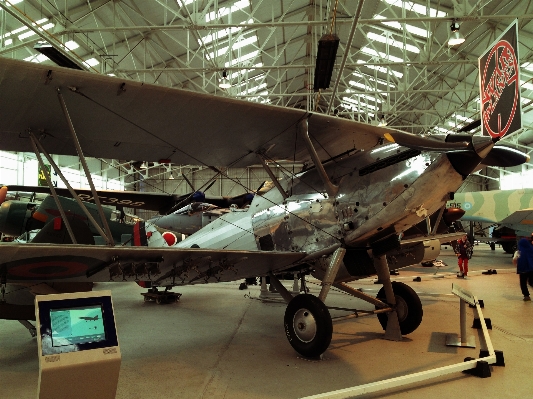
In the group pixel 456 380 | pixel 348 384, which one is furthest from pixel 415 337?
pixel 348 384

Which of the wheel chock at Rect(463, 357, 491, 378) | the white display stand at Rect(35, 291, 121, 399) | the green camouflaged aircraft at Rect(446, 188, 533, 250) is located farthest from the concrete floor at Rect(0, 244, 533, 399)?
the green camouflaged aircraft at Rect(446, 188, 533, 250)

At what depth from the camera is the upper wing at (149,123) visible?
4219 mm

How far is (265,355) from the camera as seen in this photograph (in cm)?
494

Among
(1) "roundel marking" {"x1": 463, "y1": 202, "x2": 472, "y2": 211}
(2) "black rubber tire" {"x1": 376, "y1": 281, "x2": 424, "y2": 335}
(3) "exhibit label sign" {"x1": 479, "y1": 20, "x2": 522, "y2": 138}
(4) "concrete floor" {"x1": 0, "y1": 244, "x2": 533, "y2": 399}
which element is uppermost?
(3) "exhibit label sign" {"x1": 479, "y1": 20, "x2": 522, "y2": 138}

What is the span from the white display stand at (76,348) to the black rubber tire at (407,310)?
4141mm

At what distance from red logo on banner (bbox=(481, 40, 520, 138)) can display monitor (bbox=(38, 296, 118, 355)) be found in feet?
16.4

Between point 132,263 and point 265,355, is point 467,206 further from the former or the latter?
point 132,263

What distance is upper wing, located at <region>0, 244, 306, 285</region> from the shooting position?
3666 millimetres

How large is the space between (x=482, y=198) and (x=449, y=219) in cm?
1431

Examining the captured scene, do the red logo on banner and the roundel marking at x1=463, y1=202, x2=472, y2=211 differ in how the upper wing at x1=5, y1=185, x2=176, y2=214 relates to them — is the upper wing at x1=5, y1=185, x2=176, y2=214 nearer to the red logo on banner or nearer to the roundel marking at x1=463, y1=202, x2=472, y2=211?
the red logo on banner

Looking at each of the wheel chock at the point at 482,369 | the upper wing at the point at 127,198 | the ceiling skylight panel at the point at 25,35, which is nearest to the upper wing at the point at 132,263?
the wheel chock at the point at 482,369

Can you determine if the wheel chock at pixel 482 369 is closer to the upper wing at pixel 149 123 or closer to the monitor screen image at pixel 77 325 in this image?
the upper wing at pixel 149 123

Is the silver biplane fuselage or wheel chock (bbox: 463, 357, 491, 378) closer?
wheel chock (bbox: 463, 357, 491, 378)

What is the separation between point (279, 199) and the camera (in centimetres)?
600
